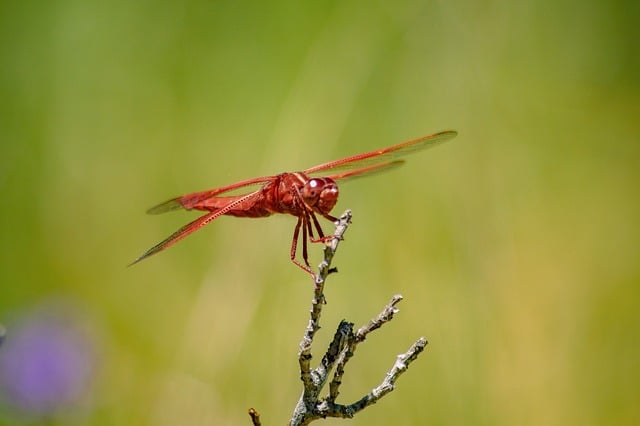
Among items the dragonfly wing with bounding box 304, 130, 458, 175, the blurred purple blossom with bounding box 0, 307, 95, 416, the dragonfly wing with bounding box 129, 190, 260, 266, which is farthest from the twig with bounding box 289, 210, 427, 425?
the blurred purple blossom with bounding box 0, 307, 95, 416

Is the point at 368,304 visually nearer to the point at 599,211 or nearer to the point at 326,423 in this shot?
the point at 326,423

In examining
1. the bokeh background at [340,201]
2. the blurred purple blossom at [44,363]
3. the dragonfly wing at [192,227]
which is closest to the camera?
the dragonfly wing at [192,227]

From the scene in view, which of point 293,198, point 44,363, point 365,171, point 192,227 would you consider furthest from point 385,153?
point 44,363

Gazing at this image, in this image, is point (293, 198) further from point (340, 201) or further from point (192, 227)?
point (340, 201)

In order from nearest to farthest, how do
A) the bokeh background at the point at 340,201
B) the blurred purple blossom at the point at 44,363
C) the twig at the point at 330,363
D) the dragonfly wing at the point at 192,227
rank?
the twig at the point at 330,363 < the dragonfly wing at the point at 192,227 < the blurred purple blossom at the point at 44,363 < the bokeh background at the point at 340,201

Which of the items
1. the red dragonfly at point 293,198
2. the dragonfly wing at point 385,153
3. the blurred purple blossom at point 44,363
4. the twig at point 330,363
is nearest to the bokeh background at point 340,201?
the blurred purple blossom at point 44,363

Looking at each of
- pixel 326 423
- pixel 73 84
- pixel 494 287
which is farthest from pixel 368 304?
pixel 73 84

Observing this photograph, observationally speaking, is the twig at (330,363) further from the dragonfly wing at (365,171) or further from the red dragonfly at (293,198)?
the dragonfly wing at (365,171)
